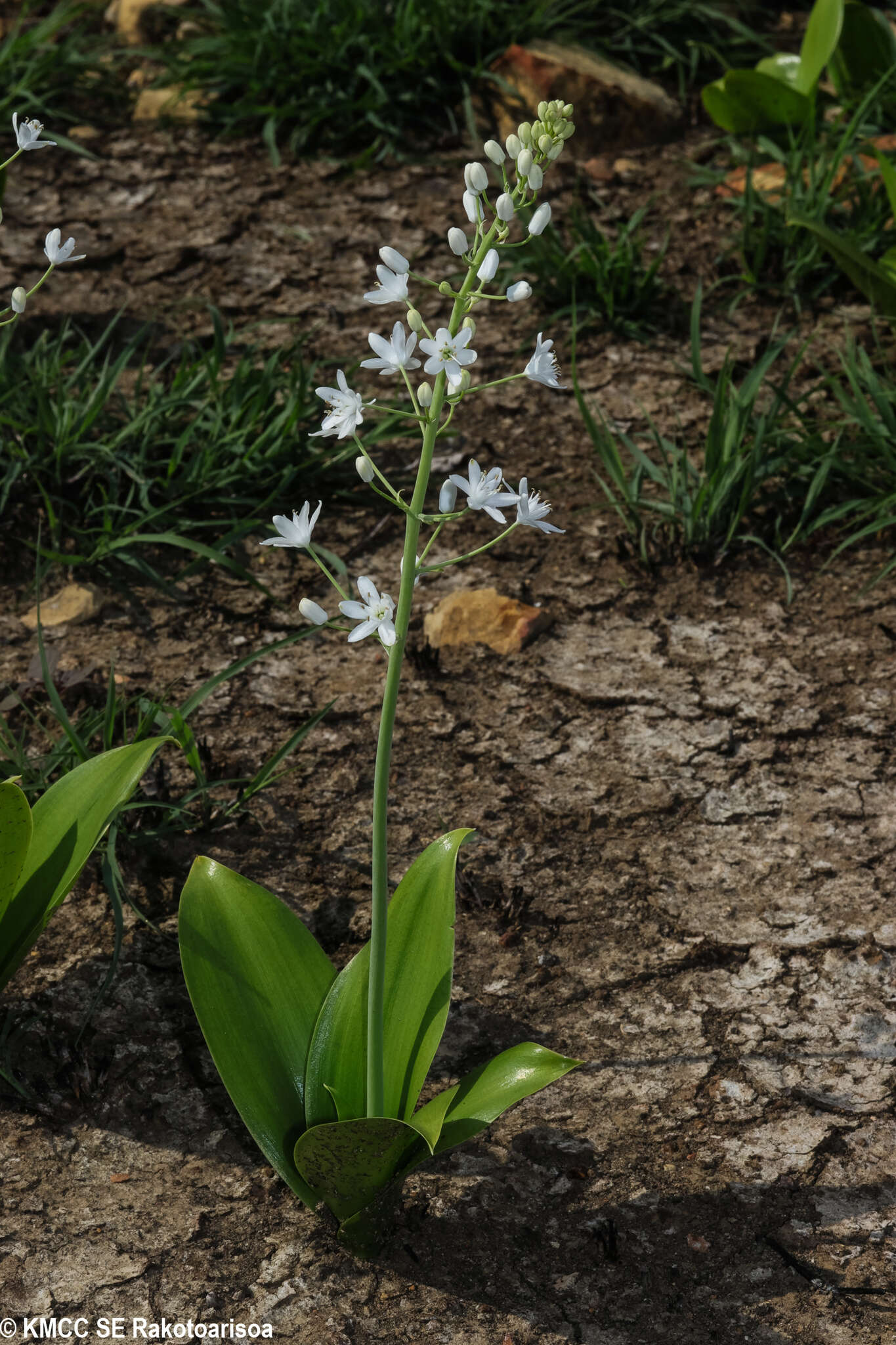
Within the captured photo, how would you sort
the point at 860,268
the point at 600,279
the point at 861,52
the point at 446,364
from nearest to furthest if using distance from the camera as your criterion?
the point at 446,364
the point at 860,268
the point at 600,279
the point at 861,52

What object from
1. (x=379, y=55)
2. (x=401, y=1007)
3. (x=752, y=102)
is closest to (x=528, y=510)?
(x=401, y=1007)

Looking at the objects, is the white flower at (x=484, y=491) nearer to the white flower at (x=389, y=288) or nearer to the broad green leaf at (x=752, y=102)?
the white flower at (x=389, y=288)

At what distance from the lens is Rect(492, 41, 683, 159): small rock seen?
3.72 meters

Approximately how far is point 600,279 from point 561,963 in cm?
198

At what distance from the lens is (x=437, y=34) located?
3.74 meters

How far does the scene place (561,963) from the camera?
1.91 m

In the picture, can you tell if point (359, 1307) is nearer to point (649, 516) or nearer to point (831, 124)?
point (649, 516)

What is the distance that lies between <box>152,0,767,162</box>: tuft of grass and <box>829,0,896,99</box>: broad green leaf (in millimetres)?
482

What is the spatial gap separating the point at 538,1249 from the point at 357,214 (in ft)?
10.2

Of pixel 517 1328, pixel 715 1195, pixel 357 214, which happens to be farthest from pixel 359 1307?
pixel 357 214

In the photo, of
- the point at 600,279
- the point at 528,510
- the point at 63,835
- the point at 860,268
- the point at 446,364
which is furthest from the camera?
the point at 600,279

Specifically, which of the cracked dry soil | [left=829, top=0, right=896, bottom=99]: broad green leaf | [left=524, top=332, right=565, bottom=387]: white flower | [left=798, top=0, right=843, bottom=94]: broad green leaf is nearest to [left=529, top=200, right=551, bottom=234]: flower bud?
[left=524, top=332, right=565, bottom=387]: white flower

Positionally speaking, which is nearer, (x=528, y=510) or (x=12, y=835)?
(x=528, y=510)

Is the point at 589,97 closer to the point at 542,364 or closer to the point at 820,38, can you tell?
the point at 820,38
